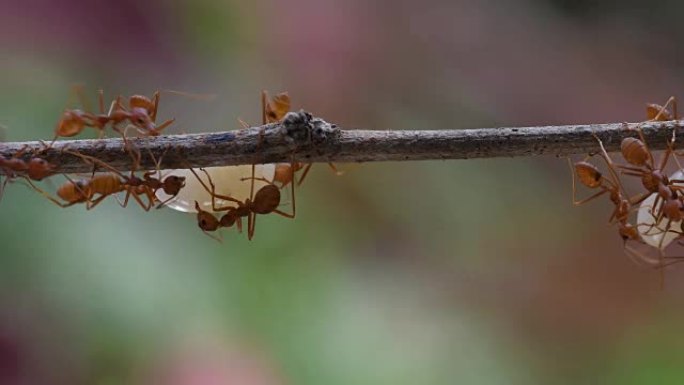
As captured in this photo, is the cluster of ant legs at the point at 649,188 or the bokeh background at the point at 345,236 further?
the bokeh background at the point at 345,236

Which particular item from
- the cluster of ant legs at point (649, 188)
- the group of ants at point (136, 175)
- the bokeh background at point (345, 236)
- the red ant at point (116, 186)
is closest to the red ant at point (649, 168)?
the cluster of ant legs at point (649, 188)

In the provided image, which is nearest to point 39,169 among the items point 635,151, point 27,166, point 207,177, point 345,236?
point 27,166

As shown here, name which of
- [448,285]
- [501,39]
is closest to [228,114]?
[448,285]

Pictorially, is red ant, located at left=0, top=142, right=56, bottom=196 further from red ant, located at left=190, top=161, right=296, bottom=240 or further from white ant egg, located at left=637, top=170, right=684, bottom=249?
white ant egg, located at left=637, top=170, right=684, bottom=249

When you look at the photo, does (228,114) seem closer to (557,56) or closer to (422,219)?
(422,219)

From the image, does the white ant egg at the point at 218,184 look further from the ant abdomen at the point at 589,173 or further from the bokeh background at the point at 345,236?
the bokeh background at the point at 345,236

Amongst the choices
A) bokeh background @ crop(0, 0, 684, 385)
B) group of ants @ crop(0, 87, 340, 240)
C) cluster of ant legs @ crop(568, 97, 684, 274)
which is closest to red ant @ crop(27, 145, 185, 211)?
group of ants @ crop(0, 87, 340, 240)

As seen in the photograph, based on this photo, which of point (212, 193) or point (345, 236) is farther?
point (345, 236)

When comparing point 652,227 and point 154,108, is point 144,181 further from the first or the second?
point 652,227
